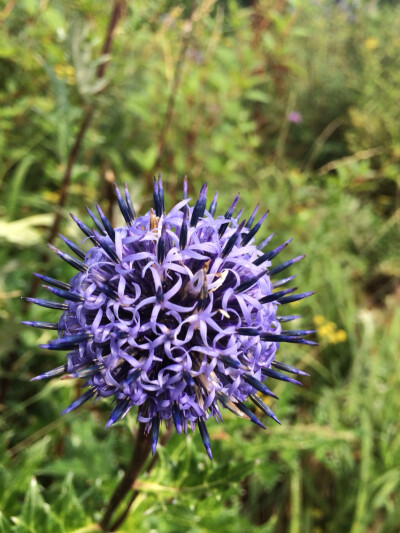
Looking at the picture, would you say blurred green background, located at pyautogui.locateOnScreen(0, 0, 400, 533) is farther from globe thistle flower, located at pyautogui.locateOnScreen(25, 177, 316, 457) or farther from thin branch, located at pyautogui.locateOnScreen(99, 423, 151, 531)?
globe thistle flower, located at pyautogui.locateOnScreen(25, 177, 316, 457)

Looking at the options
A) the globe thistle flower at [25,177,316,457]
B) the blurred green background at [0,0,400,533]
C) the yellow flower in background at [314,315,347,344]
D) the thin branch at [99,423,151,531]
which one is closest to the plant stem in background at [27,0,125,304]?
the blurred green background at [0,0,400,533]

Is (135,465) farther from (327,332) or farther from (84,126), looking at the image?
(327,332)

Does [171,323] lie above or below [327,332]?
below

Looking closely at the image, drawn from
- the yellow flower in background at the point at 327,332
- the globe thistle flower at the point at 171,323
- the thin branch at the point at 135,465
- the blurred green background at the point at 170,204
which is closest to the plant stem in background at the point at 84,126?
the blurred green background at the point at 170,204

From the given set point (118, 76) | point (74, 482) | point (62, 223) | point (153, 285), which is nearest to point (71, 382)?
point (74, 482)

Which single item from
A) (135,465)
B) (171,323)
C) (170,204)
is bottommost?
(135,465)

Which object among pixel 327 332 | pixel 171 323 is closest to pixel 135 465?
pixel 171 323

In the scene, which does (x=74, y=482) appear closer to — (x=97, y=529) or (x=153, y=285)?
(x=97, y=529)
